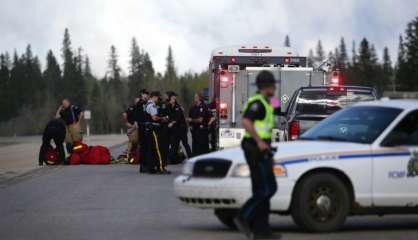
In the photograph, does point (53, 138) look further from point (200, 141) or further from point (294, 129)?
point (294, 129)

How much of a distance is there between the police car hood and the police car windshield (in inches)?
8.7

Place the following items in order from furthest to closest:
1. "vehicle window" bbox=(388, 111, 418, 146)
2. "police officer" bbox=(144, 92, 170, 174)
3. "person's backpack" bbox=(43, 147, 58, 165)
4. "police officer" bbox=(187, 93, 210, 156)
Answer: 1. "person's backpack" bbox=(43, 147, 58, 165)
2. "police officer" bbox=(187, 93, 210, 156)
3. "police officer" bbox=(144, 92, 170, 174)
4. "vehicle window" bbox=(388, 111, 418, 146)

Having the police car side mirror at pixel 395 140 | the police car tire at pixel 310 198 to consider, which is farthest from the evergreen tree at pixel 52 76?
the police car tire at pixel 310 198

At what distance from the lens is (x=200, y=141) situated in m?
26.8

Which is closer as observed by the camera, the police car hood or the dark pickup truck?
the police car hood

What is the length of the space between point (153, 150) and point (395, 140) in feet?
35.8

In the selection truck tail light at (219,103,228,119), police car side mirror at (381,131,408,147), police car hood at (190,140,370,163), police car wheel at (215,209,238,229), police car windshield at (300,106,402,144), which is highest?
truck tail light at (219,103,228,119)

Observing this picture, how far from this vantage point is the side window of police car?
38.7 ft

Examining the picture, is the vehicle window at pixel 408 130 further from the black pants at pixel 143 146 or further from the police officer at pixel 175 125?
the police officer at pixel 175 125

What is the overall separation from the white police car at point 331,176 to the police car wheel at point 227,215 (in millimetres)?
12

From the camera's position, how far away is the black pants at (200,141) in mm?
26703

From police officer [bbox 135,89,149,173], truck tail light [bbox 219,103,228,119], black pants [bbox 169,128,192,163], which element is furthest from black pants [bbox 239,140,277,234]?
truck tail light [bbox 219,103,228,119]

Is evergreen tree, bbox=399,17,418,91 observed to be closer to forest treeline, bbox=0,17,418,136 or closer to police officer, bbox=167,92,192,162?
forest treeline, bbox=0,17,418,136

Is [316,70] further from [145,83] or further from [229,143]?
[145,83]
